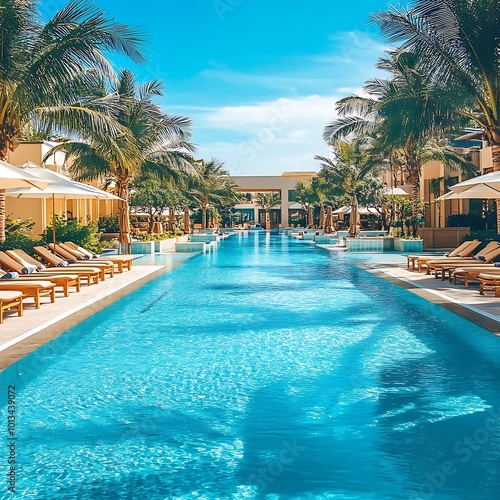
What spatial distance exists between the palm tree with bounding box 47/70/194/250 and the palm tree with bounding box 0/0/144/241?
18.6 ft

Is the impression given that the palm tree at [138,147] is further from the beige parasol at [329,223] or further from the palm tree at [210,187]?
the beige parasol at [329,223]

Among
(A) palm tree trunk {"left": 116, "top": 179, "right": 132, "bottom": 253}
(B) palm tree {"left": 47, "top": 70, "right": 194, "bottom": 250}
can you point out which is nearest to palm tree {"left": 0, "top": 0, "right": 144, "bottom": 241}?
(B) palm tree {"left": 47, "top": 70, "right": 194, "bottom": 250}

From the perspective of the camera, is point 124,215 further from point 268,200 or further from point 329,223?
point 268,200

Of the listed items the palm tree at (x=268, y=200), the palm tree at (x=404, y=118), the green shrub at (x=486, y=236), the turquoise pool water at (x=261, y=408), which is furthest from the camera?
the palm tree at (x=268, y=200)

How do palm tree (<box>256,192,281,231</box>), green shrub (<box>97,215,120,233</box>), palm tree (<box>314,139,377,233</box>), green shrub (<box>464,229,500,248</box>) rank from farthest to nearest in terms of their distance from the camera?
palm tree (<box>256,192,281,231</box>)
green shrub (<box>97,215,120,233</box>)
palm tree (<box>314,139,377,233</box>)
green shrub (<box>464,229,500,248</box>)

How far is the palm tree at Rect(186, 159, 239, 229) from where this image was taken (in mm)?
42781

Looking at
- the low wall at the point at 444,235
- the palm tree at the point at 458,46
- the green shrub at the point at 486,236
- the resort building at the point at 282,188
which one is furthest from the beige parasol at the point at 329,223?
the palm tree at the point at 458,46

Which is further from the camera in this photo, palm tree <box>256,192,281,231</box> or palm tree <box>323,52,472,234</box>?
palm tree <box>256,192,281,231</box>

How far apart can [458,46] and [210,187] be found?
3141 centimetres

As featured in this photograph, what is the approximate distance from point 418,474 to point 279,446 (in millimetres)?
1053

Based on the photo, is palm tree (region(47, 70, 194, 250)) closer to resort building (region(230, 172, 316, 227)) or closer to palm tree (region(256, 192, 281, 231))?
resort building (region(230, 172, 316, 227))

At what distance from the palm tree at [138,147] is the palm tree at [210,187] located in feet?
42.0

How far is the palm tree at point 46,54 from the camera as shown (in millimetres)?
13875

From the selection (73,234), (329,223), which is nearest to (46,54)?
(73,234)
